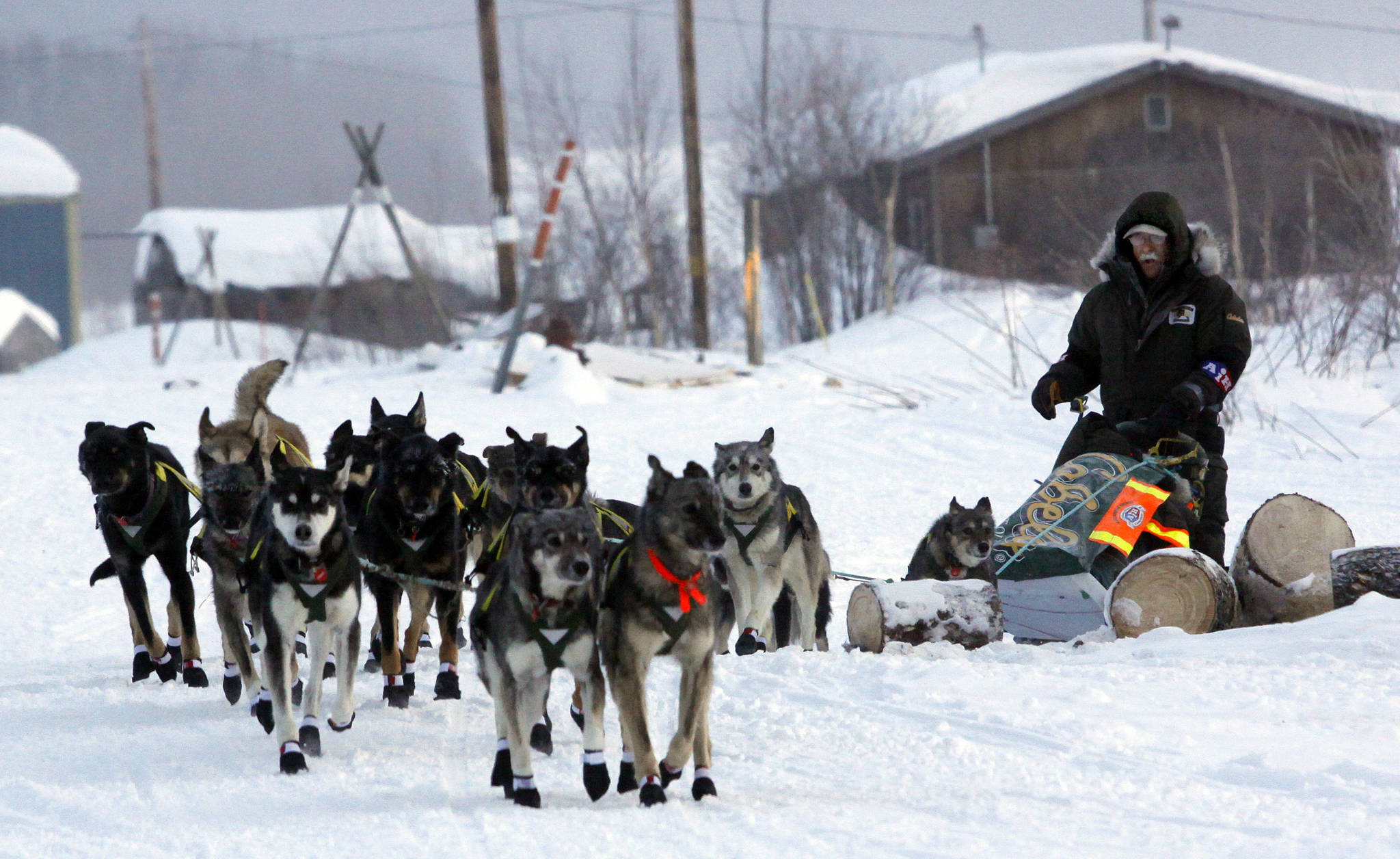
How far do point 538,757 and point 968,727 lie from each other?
150cm

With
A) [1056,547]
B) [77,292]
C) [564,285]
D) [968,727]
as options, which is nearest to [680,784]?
[968,727]

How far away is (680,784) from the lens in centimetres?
452

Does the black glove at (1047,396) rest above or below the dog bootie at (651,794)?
above

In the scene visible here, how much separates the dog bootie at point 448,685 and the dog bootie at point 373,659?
0.81 meters

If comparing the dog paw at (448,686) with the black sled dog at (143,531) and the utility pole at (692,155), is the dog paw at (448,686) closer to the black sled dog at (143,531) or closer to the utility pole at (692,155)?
the black sled dog at (143,531)

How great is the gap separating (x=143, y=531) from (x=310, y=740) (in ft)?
5.83

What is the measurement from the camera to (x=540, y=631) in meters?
4.23

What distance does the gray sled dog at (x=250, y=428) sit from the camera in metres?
6.79

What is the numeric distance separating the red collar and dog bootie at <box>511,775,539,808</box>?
71cm

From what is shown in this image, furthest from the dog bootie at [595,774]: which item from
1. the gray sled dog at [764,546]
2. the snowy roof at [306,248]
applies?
the snowy roof at [306,248]

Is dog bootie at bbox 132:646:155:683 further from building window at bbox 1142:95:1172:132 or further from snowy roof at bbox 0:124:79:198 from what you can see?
snowy roof at bbox 0:124:79:198

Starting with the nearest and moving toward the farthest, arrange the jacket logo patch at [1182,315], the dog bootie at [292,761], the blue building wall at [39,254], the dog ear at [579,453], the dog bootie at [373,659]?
1. the dog bootie at [292,761]
2. the dog ear at [579,453]
3. the jacket logo patch at [1182,315]
4. the dog bootie at [373,659]
5. the blue building wall at [39,254]

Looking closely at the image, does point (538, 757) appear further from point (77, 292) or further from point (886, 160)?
point (77, 292)

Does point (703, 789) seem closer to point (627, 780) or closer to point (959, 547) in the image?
point (627, 780)
